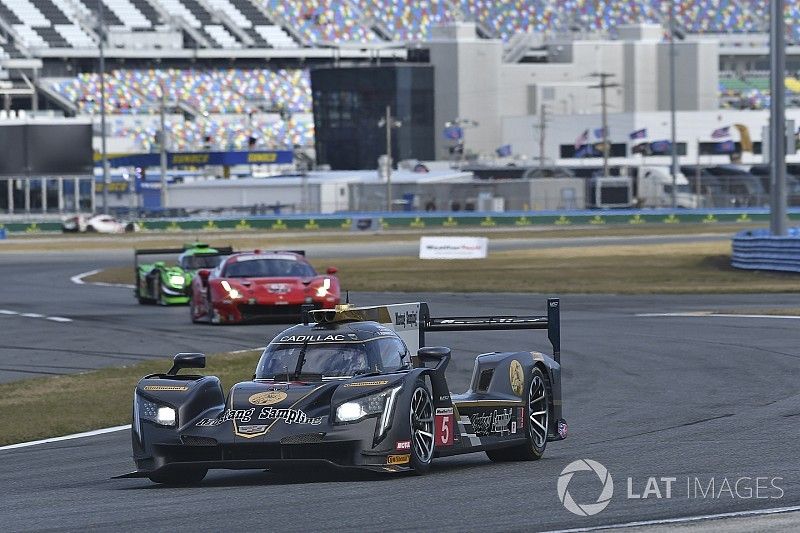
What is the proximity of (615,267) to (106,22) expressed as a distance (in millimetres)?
83137

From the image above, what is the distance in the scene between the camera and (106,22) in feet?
392

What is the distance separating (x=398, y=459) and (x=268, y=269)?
56.4 ft

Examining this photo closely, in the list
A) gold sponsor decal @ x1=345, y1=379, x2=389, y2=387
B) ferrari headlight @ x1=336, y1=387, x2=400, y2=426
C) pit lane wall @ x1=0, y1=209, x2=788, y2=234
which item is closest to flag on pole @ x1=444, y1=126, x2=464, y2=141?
pit lane wall @ x1=0, y1=209, x2=788, y2=234

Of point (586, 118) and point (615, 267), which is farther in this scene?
point (586, 118)

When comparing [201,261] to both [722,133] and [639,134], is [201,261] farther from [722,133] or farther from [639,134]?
[722,133]

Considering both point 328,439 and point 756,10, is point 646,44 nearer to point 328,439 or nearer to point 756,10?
point 756,10

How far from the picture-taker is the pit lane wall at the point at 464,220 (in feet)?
267

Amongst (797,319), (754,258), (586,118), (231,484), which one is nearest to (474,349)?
(797,319)

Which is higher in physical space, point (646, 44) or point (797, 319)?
point (646, 44)

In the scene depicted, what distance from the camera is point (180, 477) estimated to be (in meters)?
10.5

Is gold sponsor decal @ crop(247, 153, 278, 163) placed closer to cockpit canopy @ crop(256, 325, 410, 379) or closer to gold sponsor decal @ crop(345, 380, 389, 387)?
cockpit canopy @ crop(256, 325, 410, 379)

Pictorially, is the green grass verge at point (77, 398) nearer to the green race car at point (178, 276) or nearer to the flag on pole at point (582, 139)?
the green race car at point (178, 276)

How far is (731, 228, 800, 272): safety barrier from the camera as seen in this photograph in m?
38.2

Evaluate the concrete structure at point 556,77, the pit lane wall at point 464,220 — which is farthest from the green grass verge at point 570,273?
the concrete structure at point 556,77
